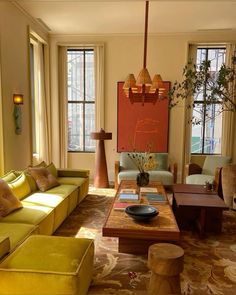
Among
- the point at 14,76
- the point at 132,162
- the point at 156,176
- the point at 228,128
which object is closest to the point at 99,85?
the point at 132,162

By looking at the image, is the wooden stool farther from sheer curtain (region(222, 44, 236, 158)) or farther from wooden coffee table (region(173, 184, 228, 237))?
sheer curtain (region(222, 44, 236, 158))

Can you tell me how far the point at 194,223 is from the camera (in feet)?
12.7

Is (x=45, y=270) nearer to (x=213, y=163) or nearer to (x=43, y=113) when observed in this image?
(x=213, y=163)

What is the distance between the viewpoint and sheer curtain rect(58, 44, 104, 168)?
20.1 feet

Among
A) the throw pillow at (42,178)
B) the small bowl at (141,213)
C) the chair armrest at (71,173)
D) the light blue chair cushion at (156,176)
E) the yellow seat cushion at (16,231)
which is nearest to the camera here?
the yellow seat cushion at (16,231)

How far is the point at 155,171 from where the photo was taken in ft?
18.2

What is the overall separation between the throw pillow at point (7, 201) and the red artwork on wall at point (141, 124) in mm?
3486

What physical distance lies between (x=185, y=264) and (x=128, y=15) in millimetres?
4201

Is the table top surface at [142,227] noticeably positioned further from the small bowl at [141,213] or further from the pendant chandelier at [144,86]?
the pendant chandelier at [144,86]

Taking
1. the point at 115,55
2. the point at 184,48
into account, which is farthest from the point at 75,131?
the point at 184,48

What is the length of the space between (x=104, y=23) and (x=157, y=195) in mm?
3633

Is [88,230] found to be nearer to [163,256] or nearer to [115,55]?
[163,256]

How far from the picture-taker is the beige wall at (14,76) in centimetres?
415

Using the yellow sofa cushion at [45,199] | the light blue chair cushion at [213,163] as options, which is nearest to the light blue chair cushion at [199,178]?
the light blue chair cushion at [213,163]
